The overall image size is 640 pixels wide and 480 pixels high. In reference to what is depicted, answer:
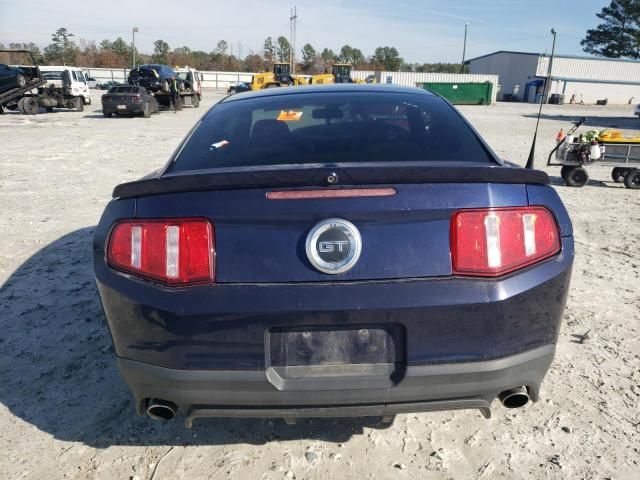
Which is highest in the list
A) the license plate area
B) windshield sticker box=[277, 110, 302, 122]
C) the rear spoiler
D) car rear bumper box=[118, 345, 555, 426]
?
windshield sticker box=[277, 110, 302, 122]

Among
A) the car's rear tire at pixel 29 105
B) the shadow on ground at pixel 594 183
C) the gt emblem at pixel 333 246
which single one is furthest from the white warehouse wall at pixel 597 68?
the gt emblem at pixel 333 246

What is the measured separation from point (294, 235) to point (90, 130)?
17.8 metres

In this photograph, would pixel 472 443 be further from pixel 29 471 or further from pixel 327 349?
pixel 29 471

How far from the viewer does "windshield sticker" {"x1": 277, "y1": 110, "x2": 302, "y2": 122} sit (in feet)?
8.86

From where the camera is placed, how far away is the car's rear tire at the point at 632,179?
8398 millimetres

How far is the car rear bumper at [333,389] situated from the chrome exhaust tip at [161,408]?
5cm

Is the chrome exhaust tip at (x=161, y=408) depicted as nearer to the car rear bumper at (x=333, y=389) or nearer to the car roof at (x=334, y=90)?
the car rear bumper at (x=333, y=389)

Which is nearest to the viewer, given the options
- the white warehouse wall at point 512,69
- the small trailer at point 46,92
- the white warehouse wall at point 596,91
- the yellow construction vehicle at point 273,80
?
the small trailer at point 46,92

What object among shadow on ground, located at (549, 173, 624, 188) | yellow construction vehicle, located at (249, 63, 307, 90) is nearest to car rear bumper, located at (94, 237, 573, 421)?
shadow on ground, located at (549, 173, 624, 188)

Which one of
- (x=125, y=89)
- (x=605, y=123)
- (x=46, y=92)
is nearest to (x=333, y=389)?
(x=125, y=89)

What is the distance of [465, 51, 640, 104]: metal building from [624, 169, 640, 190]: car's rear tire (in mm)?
57436

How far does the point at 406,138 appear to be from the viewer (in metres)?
2.46

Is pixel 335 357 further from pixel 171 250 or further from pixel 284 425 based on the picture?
pixel 284 425

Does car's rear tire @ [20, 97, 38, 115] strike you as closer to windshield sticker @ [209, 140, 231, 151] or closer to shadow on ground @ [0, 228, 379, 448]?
shadow on ground @ [0, 228, 379, 448]
